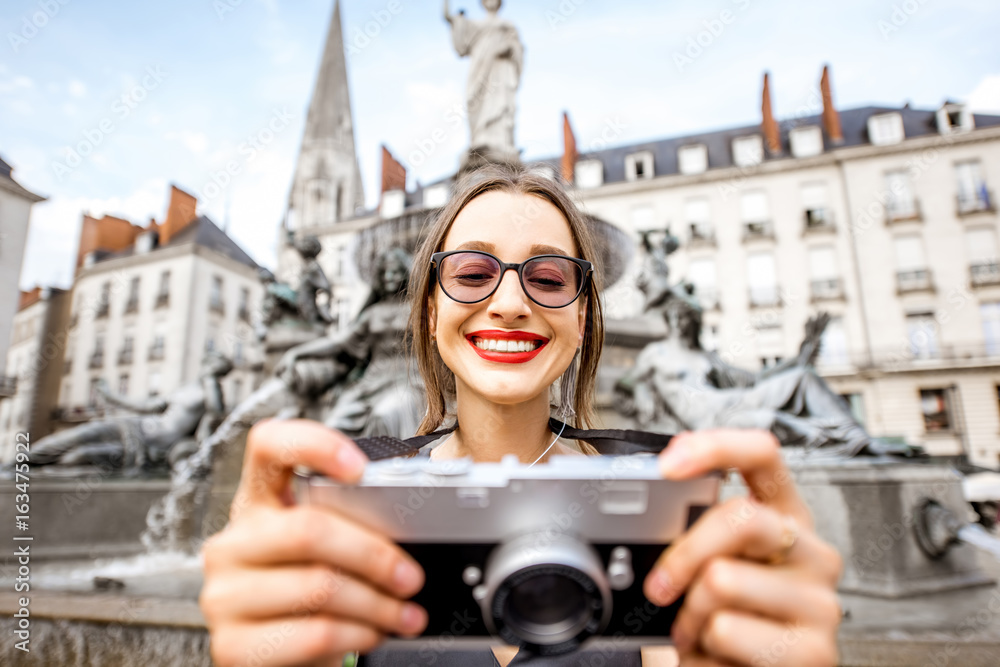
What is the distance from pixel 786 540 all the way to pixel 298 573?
1.95 feet

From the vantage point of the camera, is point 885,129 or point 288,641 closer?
point 288,641

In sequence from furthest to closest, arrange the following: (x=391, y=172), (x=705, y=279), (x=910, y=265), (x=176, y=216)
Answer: (x=176, y=216) → (x=391, y=172) → (x=705, y=279) → (x=910, y=265)

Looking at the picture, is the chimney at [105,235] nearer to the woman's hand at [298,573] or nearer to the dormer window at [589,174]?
the dormer window at [589,174]

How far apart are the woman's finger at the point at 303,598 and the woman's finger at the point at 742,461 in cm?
37

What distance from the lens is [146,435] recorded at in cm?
662

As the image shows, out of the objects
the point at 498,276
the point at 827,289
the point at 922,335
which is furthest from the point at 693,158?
the point at 498,276

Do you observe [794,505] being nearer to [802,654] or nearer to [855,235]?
[802,654]

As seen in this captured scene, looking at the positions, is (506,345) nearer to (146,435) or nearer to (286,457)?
(286,457)

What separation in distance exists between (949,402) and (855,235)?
321 inches

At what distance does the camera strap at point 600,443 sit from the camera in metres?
1.04

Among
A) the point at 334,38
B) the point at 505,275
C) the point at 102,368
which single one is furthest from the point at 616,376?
the point at 334,38

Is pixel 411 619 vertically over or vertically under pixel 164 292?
under

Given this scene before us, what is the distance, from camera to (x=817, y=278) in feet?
87.5

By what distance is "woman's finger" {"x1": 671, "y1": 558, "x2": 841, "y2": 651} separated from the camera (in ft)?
2.21
